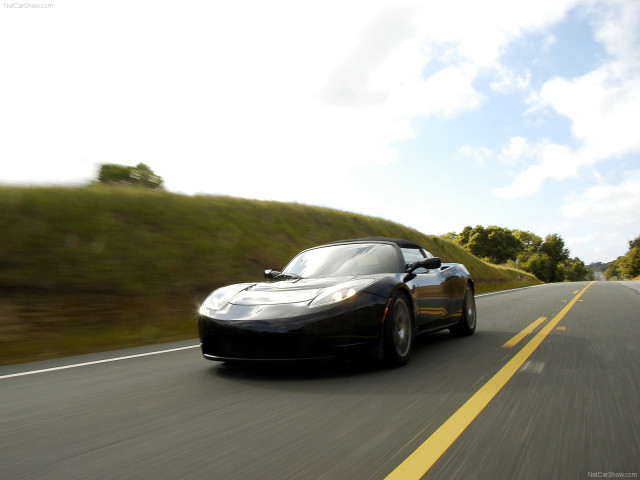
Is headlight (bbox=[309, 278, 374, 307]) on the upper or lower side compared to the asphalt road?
upper

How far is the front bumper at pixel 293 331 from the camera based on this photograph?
14.0 feet

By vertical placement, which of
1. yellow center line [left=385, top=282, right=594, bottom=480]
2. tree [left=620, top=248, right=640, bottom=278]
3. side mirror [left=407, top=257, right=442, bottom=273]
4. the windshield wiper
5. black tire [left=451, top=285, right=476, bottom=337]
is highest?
tree [left=620, top=248, right=640, bottom=278]

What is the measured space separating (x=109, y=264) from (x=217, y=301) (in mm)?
7310

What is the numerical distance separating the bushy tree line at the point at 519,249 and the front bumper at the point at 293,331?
70337 mm

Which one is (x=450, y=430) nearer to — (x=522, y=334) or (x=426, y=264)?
(x=426, y=264)

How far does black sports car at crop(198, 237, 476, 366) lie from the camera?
430 centimetres

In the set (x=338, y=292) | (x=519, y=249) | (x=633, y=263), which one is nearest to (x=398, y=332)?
(x=338, y=292)

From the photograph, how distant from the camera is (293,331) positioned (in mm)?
4246

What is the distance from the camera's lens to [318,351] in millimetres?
→ 4297

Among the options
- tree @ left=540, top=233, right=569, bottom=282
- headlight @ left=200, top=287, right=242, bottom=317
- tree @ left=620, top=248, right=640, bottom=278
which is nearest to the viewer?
headlight @ left=200, top=287, right=242, bottom=317

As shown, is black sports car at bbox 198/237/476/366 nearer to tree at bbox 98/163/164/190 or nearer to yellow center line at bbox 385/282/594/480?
yellow center line at bbox 385/282/594/480

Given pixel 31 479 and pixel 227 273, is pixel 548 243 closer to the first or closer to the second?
pixel 227 273

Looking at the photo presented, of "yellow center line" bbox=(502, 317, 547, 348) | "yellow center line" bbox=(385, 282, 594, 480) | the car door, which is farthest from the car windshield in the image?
Answer: "yellow center line" bbox=(502, 317, 547, 348)

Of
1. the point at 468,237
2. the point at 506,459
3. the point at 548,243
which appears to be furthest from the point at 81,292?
the point at 548,243
